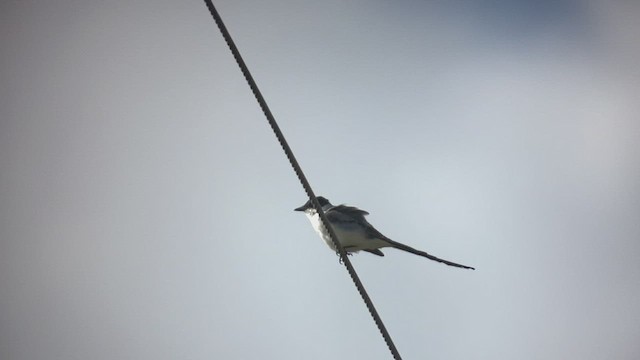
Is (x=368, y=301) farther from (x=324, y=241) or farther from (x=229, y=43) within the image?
(x=324, y=241)

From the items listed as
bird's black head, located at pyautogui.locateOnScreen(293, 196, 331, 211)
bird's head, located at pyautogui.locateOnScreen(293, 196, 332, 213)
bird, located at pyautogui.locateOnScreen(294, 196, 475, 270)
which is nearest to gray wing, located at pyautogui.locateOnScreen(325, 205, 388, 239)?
bird, located at pyautogui.locateOnScreen(294, 196, 475, 270)

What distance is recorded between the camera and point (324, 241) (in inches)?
349

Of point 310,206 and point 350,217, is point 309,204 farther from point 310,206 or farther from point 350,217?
point 350,217

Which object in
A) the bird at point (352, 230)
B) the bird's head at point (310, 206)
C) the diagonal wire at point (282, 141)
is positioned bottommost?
the diagonal wire at point (282, 141)

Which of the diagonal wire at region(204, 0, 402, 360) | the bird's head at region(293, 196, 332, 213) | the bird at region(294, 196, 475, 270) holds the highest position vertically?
the bird's head at region(293, 196, 332, 213)

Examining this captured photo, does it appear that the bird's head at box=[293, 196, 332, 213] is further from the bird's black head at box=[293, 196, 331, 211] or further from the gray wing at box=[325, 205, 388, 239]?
the gray wing at box=[325, 205, 388, 239]

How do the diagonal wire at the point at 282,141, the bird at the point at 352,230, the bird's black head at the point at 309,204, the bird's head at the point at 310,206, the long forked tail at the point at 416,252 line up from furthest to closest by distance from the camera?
the bird's black head at the point at 309,204
the bird's head at the point at 310,206
the bird at the point at 352,230
the long forked tail at the point at 416,252
the diagonal wire at the point at 282,141

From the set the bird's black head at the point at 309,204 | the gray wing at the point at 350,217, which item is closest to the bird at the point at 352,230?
the gray wing at the point at 350,217

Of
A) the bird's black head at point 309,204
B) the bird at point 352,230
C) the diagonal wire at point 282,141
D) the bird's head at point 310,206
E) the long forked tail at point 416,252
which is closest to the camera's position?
the diagonal wire at point 282,141

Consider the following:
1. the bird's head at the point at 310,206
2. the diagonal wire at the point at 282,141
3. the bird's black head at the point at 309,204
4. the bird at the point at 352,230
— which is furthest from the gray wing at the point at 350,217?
the diagonal wire at the point at 282,141

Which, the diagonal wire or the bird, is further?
the bird

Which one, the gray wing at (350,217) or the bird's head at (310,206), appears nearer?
the gray wing at (350,217)

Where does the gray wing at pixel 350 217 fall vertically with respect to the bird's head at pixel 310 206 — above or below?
below

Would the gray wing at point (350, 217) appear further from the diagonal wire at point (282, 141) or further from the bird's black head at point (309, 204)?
the diagonal wire at point (282, 141)
